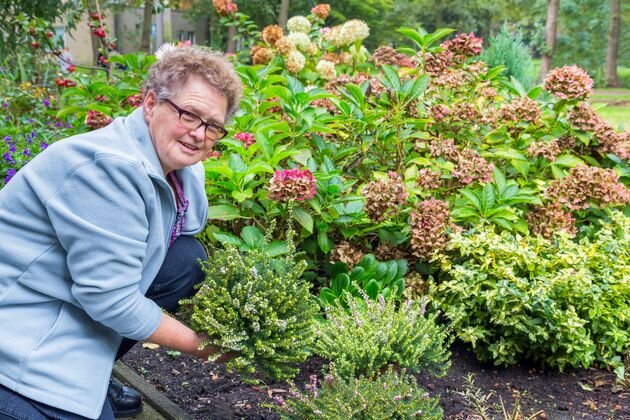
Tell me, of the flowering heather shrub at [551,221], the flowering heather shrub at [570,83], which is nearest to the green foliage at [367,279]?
the flowering heather shrub at [551,221]

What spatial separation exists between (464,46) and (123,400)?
108 inches

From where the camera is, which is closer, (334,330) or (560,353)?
(334,330)

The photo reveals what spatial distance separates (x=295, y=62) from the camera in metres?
4.75

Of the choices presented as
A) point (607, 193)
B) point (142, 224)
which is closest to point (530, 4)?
point (607, 193)

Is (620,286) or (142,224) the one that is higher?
(142,224)

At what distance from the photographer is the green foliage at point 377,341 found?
2.18 m

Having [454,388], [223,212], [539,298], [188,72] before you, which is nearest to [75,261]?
[188,72]

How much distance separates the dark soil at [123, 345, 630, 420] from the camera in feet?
8.52

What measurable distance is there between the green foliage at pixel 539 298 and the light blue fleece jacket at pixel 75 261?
4.77 ft

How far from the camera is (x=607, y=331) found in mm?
2879

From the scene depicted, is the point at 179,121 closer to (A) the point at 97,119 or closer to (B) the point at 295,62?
(A) the point at 97,119

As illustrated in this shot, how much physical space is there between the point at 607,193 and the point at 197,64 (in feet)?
7.29

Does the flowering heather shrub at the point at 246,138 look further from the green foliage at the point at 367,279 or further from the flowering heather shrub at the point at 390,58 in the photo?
the flowering heather shrub at the point at 390,58

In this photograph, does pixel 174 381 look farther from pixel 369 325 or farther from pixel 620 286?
pixel 620 286
